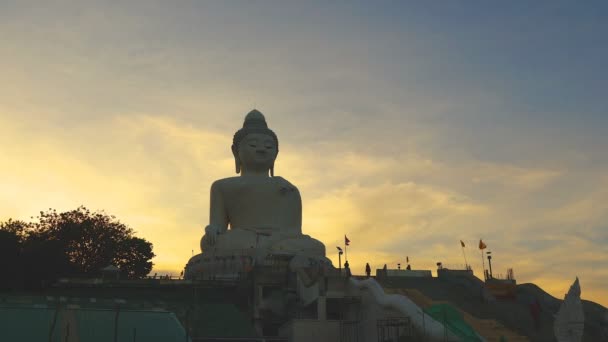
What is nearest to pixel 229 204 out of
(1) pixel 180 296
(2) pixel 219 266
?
(2) pixel 219 266

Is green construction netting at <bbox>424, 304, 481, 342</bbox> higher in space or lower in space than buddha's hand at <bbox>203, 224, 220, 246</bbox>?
lower

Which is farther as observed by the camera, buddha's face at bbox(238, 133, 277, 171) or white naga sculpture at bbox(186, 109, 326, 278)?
buddha's face at bbox(238, 133, 277, 171)

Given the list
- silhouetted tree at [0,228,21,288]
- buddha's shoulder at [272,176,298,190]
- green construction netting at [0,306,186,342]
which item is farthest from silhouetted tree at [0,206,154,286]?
green construction netting at [0,306,186,342]

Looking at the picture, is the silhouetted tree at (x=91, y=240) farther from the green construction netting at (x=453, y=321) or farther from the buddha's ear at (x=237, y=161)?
the green construction netting at (x=453, y=321)

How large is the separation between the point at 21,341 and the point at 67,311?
118 centimetres

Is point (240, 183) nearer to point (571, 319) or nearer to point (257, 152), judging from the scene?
point (257, 152)

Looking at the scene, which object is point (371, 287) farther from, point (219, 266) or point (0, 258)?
point (0, 258)

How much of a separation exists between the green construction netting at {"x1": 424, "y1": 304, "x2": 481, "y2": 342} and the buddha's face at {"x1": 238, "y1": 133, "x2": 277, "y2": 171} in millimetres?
17258

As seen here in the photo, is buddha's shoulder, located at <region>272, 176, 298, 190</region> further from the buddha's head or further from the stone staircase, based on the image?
the stone staircase

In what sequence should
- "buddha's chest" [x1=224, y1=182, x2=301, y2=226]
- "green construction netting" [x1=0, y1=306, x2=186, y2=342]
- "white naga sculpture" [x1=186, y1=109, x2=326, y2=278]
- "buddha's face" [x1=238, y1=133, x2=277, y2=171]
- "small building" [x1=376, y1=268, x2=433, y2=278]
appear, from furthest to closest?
"buddha's face" [x1=238, y1=133, x2=277, y2=171], "buddha's chest" [x1=224, y1=182, x2=301, y2=226], "white naga sculpture" [x1=186, y1=109, x2=326, y2=278], "small building" [x1=376, y1=268, x2=433, y2=278], "green construction netting" [x1=0, y1=306, x2=186, y2=342]

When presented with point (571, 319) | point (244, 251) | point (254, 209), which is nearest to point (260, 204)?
point (254, 209)

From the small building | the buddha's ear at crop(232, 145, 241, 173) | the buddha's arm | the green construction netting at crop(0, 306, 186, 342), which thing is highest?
the buddha's ear at crop(232, 145, 241, 173)

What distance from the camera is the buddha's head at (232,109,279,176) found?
125 feet

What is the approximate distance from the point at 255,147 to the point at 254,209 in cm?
333
